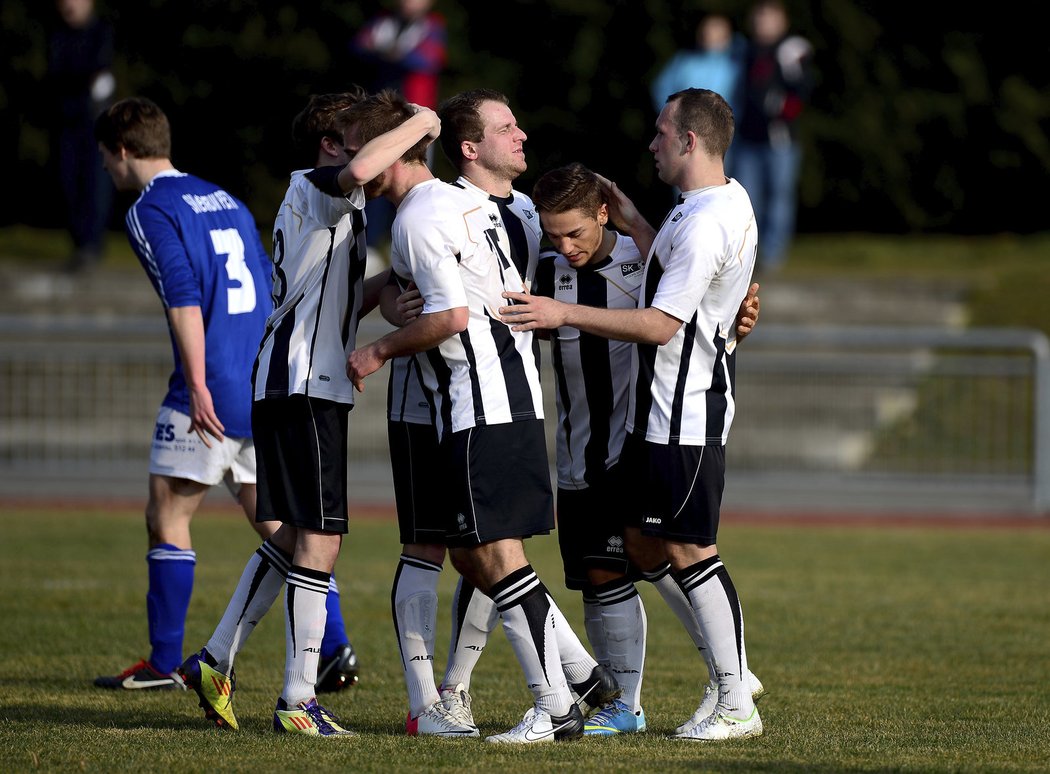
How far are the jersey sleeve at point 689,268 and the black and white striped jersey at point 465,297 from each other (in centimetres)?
58

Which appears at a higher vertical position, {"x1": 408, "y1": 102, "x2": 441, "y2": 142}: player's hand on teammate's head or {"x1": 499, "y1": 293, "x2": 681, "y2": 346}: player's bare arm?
{"x1": 408, "y1": 102, "x2": 441, "y2": 142}: player's hand on teammate's head

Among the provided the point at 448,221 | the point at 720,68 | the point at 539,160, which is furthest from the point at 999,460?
the point at 448,221

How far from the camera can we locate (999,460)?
14.2 meters

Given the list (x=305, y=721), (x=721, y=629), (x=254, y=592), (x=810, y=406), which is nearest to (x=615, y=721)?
(x=721, y=629)

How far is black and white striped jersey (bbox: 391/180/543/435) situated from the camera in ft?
17.7

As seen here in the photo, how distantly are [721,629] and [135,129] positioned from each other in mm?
3492

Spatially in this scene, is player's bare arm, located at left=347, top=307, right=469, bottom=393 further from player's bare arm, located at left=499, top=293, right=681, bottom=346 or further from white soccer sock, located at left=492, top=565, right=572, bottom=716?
white soccer sock, located at left=492, top=565, right=572, bottom=716

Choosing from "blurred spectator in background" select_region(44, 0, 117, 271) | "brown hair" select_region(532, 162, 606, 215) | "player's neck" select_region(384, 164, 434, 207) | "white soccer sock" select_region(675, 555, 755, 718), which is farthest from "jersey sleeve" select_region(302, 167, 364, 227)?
"blurred spectator in background" select_region(44, 0, 117, 271)

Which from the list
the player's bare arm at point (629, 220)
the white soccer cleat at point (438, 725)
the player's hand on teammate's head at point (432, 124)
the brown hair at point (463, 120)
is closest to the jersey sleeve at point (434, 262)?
the player's hand on teammate's head at point (432, 124)

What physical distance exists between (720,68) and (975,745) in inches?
469

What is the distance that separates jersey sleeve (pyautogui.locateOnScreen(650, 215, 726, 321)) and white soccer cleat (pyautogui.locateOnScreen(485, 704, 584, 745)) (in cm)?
151

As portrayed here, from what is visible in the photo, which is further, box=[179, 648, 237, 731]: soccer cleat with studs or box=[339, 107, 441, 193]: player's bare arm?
box=[179, 648, 237, 731]: soccer cleat with studs

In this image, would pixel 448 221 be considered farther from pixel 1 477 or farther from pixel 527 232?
pixel 1 477

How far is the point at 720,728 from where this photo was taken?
5594mm
